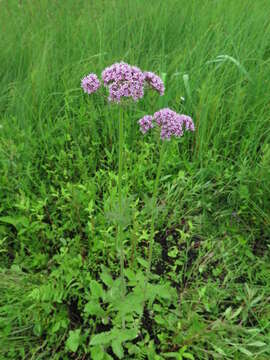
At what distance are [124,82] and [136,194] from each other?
0.40 metres

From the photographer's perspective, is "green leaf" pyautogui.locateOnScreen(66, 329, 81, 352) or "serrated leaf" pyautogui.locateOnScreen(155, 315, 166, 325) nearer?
"green leaf" pyautogui.locateOnScreen(66, 329, 81, 352)

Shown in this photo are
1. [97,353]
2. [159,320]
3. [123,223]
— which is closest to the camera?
[123,223]

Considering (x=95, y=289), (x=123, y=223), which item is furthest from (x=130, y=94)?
(x=95, y=289)


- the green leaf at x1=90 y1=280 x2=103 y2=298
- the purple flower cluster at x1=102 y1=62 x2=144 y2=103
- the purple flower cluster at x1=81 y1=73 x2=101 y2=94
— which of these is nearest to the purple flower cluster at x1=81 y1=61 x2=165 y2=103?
the purple flower cluster at x1=102 y1=62 x2=144 y2=103

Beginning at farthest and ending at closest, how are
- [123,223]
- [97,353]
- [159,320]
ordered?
[159,320]
[97,353]
[123,223]

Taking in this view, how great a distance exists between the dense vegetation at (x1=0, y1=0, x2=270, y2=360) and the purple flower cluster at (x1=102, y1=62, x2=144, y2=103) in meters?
0.23

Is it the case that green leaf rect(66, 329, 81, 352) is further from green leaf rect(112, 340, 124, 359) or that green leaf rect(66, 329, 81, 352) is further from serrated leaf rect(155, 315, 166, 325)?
serrated leaf rect(155, 315, 166, 325)

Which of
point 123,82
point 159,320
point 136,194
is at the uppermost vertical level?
point 123,82

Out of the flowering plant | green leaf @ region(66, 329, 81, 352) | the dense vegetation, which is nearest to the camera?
the flowering plant

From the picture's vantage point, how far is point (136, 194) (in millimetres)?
1270

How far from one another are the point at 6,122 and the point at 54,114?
13.4 inches

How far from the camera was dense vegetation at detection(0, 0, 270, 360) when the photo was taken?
4.46 feet

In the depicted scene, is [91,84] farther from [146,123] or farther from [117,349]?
[117,349]

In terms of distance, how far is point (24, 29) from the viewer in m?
2.88
